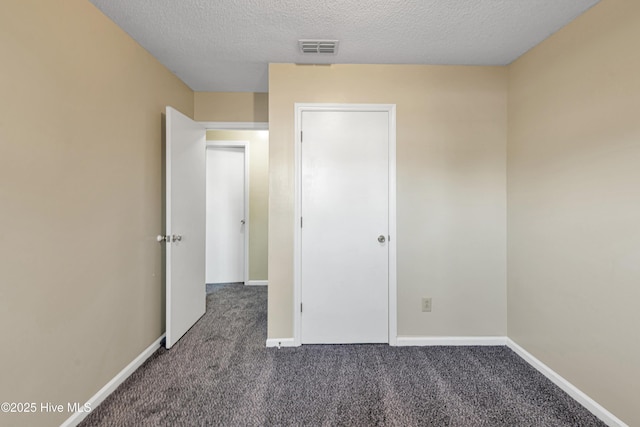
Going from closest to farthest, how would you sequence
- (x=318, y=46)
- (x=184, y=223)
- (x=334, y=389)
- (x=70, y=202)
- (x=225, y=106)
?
(x=70, y=202)
(x=334, y=389)
(x=318, y=46)
(x=184, y=223)
(x=225, y=106)

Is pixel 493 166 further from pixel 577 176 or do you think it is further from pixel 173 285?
pixel 173 285

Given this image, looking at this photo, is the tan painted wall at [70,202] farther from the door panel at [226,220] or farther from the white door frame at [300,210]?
the door panel at [226,220]

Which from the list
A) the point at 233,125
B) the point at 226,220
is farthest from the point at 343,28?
the point at 226,220

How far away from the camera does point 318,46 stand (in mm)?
1975

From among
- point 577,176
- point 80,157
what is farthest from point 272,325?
point 577,176

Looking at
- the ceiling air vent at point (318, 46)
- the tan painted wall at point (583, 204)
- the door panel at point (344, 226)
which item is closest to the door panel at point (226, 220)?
the door panel at point (344, 226)

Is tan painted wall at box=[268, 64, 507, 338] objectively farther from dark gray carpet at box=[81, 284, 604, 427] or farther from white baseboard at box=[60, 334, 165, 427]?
white baseboard at box=[60, 334, 165, 427]

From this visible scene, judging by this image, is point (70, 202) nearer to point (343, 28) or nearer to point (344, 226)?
point (344, 226)

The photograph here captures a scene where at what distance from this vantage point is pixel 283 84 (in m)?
2.24

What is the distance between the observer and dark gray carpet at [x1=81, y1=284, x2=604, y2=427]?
1.50 m

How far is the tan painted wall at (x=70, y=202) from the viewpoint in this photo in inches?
45.6

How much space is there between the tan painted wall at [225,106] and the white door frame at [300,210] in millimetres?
881

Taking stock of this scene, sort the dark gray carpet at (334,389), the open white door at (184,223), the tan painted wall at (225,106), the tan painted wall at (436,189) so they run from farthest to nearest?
the tan painted wall at (225,106) → the tan painted wall at (436,189) → the open white door at (184,223) → the dark gray carpet at (334,389)

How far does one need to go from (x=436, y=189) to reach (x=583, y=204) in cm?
91
